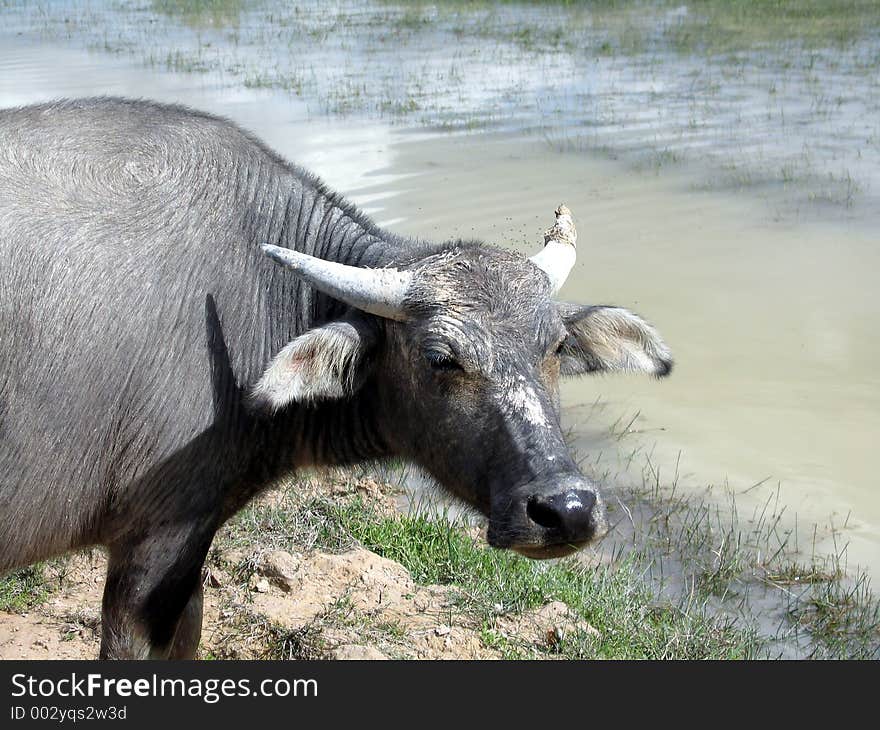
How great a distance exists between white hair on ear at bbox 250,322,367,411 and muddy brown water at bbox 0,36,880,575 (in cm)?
372

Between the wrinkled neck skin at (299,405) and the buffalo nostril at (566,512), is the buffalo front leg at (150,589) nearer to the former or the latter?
the wrinkled neck skin at (299,405)

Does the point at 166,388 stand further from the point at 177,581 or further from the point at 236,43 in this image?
the point at 236,43

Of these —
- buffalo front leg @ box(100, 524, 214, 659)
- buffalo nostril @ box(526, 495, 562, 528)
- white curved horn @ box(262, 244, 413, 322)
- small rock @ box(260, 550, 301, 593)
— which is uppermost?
white curved horn @ box(262, 244, 413, 322)

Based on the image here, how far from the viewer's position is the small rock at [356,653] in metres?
4.37

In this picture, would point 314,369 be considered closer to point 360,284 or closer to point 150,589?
point 360,284

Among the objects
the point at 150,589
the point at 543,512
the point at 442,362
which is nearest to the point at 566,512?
the point at 543,512

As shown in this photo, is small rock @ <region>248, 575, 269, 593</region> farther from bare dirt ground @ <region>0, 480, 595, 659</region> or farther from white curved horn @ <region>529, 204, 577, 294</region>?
white curved horn @ <region>529, 204, 577, 294</region>

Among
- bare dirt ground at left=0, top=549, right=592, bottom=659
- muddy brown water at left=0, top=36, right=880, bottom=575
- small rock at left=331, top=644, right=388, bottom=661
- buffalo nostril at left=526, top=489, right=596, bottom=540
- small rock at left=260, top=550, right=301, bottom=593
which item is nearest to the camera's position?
buffalo nostril at left=526, top=489, right=596, bottom=540

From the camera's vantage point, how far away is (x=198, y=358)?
3.81 meters

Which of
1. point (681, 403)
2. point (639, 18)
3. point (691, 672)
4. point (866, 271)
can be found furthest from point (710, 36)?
point (691, 672)

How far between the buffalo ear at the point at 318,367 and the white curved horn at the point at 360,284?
11 centimetres

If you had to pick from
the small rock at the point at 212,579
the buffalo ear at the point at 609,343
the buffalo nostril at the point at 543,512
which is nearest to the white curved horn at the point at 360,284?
the buffalo ear at the point at 609,343

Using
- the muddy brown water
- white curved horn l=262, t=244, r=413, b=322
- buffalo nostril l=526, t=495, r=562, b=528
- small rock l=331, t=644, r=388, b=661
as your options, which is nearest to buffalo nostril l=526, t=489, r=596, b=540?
buffalo nostril l=526, t=495, r=562, b=528

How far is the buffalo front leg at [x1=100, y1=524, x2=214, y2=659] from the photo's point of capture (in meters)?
3.80
